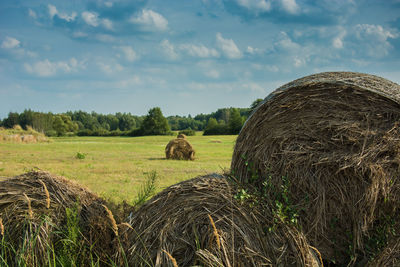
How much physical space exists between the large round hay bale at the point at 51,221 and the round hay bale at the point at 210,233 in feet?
1.48

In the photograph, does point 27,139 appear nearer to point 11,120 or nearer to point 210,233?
point 210,233

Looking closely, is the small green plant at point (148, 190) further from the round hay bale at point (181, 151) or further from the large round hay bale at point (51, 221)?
the round hay bale at point (181, 151)

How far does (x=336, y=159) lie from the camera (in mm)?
4066

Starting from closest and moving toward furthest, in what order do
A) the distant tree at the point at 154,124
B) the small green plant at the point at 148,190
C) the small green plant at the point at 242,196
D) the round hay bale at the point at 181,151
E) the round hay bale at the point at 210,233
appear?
the round hay bale at the point at 210,233
the small green plant at the point at 242,196
the small green plant at the point at 148,190
the round hay bale at the point at 181,151
the distant tree at the point at 154,124

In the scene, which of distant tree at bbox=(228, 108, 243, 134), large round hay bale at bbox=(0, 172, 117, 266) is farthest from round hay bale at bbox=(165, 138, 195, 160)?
distant tree at bbox=(228, 108, 243, 134)

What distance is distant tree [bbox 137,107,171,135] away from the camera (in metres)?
77.6

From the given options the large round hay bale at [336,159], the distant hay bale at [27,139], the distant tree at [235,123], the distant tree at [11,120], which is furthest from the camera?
the distant tree at [11,120]

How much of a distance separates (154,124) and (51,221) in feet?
247

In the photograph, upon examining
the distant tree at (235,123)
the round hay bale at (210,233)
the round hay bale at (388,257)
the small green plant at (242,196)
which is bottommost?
the round hay bale at (388,257)

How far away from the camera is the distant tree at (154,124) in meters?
77.6

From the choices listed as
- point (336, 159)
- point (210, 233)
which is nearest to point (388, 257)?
point (336, 159)

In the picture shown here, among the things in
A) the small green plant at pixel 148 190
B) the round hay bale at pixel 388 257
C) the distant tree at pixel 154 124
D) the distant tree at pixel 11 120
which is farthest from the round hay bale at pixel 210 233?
the distant tree at pixel 11 120

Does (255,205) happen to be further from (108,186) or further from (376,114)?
(108,186)

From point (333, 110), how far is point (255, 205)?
1549 millimetres
